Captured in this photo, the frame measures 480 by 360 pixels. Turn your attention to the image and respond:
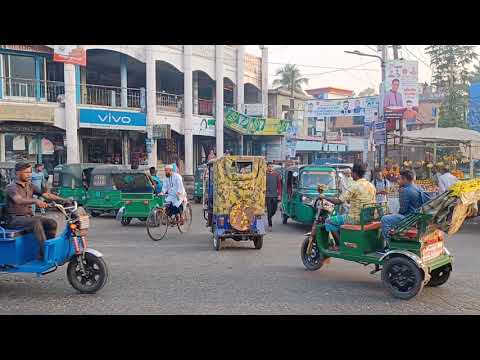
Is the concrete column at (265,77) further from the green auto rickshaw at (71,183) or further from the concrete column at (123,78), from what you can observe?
the green auto rickshaw at (71,183)

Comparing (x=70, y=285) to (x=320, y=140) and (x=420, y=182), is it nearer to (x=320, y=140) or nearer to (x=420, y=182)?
(x=420, y=182)

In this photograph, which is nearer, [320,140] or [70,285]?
[70,285]

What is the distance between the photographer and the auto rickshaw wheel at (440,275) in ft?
21.4

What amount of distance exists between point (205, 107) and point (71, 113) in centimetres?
1105

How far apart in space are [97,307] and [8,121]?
18082 millimetres

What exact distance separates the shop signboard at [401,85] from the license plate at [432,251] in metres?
14.9

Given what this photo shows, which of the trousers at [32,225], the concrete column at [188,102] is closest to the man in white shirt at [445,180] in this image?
the trousers at [32,225]

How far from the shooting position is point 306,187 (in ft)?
40.6

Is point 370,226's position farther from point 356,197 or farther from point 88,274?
point 88,274

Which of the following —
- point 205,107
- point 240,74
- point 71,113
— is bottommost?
point 71,113

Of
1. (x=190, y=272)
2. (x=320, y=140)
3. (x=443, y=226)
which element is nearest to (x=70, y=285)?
(x=190, y=272)

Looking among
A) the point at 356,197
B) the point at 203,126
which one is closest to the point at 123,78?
the point at 203,126

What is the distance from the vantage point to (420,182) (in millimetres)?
14039

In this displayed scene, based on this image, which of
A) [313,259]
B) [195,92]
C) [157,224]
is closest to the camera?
[313,259]
